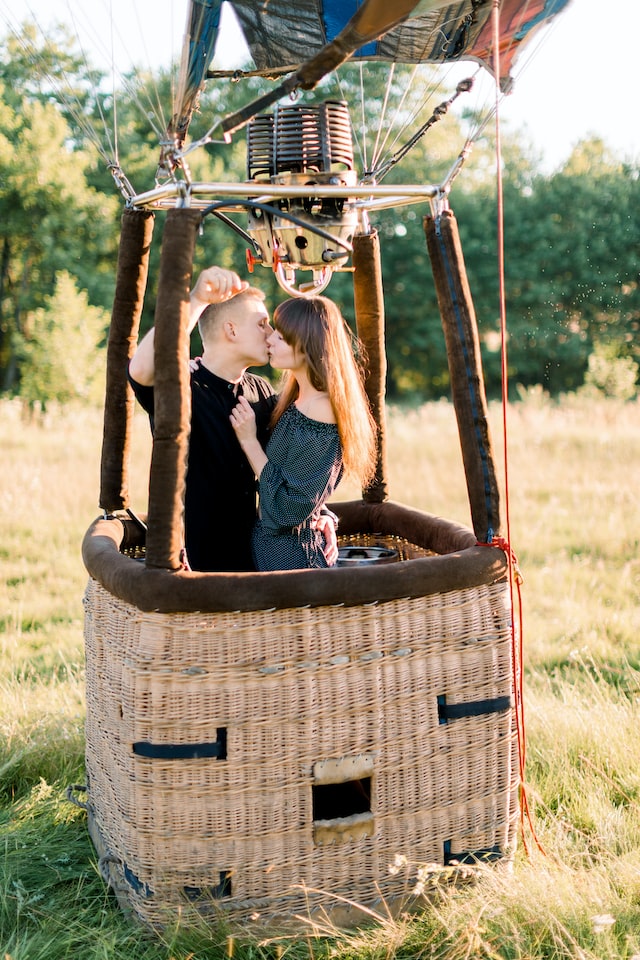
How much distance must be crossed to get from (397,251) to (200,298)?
22.0 m

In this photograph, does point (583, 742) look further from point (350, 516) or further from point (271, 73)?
point (271, 73)

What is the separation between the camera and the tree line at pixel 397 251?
58.7 ft

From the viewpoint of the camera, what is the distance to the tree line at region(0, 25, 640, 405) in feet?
58.7

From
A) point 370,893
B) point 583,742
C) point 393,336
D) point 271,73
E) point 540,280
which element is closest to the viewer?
point 370,893

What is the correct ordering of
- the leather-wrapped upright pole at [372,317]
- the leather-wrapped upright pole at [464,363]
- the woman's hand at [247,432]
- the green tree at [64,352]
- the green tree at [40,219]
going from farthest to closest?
the green tree at [40,219]
the green tree at [64,352]
the leather-wrapped upright pole at [372,317]
the woman's hand at [247,432]
the leather-wrapped upright pole at [464,363]

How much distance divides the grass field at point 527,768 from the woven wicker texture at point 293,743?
0.11 m

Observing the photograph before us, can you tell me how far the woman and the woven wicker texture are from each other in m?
0.40

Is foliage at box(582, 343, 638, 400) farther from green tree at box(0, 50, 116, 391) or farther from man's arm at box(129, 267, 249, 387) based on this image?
man's arm at box(129, 267, 249, 387)

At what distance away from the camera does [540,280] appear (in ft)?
75.3

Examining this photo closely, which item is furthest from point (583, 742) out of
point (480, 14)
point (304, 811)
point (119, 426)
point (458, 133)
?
point (458, 133)

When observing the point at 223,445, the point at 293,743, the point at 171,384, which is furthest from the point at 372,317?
the point at 293,743

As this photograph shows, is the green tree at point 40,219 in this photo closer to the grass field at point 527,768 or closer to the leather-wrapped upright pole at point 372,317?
the grass field at point 527,768

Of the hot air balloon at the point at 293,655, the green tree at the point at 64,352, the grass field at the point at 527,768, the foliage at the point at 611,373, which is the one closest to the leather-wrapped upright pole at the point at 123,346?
the hot air balloon at the point at 293,655

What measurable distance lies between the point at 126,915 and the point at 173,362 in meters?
1.10
